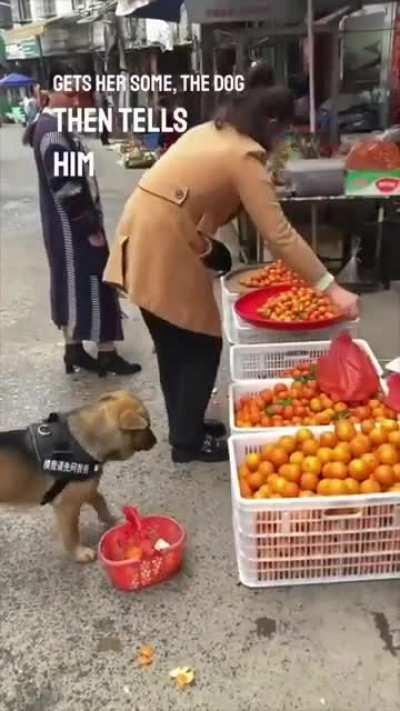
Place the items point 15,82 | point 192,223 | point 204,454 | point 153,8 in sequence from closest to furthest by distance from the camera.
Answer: point 192,223, point 204,454, point 153,8, point 15,82

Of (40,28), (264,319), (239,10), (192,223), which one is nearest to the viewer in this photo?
(192,223)

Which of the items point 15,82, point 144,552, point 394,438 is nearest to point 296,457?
point 394,438

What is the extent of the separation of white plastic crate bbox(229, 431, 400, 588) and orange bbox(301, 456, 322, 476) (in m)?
0.15

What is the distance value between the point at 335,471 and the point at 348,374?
63 cm

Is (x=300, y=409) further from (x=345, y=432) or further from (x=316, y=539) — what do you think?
(x=316, y=539)

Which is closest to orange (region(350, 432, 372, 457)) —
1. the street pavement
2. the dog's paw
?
the street pavement

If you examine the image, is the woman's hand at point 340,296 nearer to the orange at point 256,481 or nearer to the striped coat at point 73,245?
the orange at point 256,481

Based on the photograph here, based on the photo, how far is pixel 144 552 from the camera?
260cm

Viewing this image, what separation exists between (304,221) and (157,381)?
2.34 metres

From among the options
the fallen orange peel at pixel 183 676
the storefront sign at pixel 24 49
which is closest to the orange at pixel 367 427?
the fallen orange peel at pixel 183 676

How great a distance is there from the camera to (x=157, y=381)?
4.40 meters

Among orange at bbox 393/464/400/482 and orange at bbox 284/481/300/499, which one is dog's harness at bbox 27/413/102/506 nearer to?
orange at bbox 284/481/300/499

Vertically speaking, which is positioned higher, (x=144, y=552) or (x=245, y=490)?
(x=245, y=490)

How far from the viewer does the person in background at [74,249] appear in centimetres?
390
